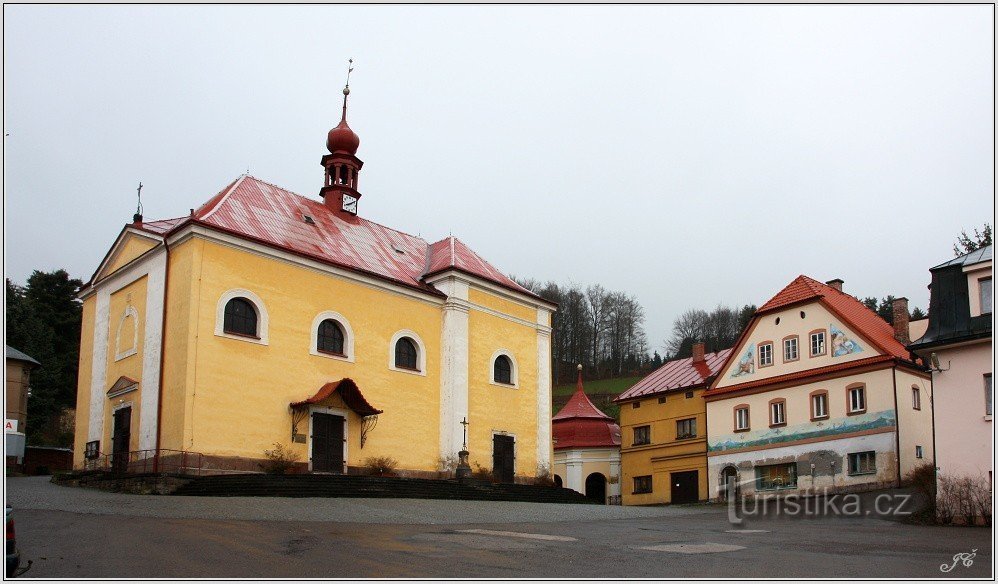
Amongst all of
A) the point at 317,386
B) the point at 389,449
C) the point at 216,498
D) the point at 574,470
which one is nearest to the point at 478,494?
the point at 389,449

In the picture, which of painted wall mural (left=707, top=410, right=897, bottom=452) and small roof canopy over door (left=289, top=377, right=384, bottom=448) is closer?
small roof canopy over door (left=289, top=377, right=384, bottom=448)

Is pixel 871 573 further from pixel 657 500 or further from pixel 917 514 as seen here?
pixel 657 500

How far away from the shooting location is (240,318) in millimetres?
25531

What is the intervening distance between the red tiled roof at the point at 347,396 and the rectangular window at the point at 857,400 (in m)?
15.9

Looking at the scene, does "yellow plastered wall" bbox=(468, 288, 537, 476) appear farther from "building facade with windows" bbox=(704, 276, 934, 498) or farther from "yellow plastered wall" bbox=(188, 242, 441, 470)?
"building facade with windows" bbox=(704, 276, 934, 498)

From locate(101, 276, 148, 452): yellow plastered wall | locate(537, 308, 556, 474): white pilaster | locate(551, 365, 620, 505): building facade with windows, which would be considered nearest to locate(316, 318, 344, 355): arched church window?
locate(101, 276, 148, 452): yellow plastered wall

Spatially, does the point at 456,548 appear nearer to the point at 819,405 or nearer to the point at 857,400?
the point at 857,400

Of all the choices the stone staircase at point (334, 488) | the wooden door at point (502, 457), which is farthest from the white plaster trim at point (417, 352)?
the stone staircase at point (334, 488)

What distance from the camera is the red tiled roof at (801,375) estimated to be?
30.6m

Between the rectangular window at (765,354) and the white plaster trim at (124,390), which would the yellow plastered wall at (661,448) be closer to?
the rectangular window at (765,354)

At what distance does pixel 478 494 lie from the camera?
25891 mm

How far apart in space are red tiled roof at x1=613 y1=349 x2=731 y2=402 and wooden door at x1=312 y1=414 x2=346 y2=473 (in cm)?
1632

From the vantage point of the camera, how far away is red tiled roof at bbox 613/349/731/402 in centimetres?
3850

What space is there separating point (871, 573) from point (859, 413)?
21.9 m
